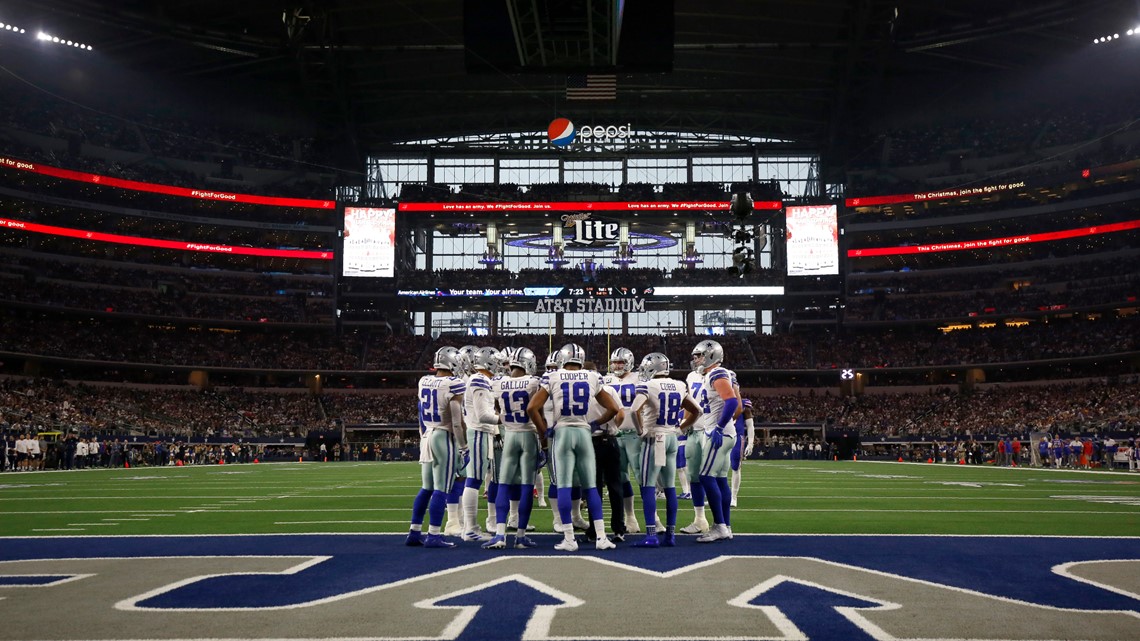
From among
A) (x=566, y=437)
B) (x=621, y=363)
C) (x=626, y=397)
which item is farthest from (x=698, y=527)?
(x=566, y=437)

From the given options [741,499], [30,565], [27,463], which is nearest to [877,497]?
[741,499]

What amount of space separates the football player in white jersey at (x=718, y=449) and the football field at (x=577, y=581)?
1.36ft

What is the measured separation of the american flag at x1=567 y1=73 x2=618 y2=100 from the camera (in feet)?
153

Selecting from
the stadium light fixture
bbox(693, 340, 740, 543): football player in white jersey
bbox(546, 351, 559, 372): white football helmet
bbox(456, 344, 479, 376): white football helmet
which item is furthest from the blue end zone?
the stadium light fixture

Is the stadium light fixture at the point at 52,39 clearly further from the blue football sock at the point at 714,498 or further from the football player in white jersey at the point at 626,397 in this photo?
the blue football sock at the point at 714,498

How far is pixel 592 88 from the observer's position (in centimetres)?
4741

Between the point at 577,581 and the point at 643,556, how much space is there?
1.78 m

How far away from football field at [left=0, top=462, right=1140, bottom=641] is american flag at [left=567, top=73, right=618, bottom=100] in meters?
36.9

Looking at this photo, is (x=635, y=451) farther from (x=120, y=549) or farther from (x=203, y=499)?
(x=203, y=499)

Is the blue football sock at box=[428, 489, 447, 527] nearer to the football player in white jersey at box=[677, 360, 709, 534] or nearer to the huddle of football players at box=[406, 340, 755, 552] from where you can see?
the huddle of football players at box=[406, 340, 755, 552]

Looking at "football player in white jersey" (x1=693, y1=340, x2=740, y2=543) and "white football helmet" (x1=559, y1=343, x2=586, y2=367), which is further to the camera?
"football player in white jersey" (x1=693, y1=340, x2=740, y2=543)

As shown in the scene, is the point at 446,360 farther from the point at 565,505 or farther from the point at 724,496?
the point at 724,496

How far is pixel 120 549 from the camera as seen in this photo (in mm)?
9219

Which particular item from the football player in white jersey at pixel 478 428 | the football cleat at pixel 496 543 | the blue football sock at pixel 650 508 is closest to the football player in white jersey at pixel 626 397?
the blue football sock at pixel 650 508
